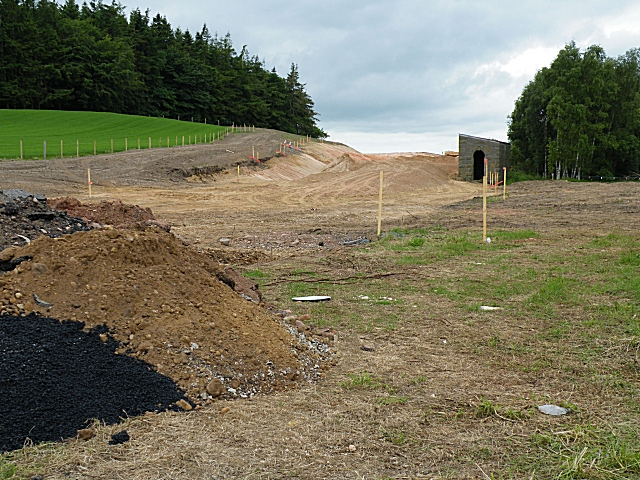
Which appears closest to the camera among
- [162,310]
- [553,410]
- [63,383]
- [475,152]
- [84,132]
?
[63,383]

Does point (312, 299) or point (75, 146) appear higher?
point (75, 146)

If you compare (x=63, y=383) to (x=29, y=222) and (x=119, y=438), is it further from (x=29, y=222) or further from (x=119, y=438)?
(x=29, y=222)

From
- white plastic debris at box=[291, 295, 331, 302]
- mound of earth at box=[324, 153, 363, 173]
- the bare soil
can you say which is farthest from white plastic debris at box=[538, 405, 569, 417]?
mound of earth at box=[324, 153, 363, 173]

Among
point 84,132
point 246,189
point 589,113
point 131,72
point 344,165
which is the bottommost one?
point 246,189

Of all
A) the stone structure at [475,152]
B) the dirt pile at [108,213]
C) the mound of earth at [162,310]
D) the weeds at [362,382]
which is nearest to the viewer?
the mound of earth at [162,310]

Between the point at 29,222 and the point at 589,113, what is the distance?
1976 inches

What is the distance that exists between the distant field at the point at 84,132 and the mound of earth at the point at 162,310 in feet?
114

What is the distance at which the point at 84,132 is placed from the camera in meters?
56.5

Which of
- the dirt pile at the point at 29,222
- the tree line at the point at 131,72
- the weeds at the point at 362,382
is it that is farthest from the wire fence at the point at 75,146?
the weeds at the point at 362,382

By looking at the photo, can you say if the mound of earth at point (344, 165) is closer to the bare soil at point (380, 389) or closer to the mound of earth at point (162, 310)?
the bare soil at point (380, 389)

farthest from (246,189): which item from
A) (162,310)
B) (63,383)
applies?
(63,383)

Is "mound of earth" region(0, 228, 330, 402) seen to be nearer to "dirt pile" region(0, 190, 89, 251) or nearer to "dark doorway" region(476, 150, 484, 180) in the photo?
"dirt pile" region(0, 190, 89, 251)

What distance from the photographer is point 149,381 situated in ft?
16.9

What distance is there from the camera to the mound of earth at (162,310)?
546 cm
